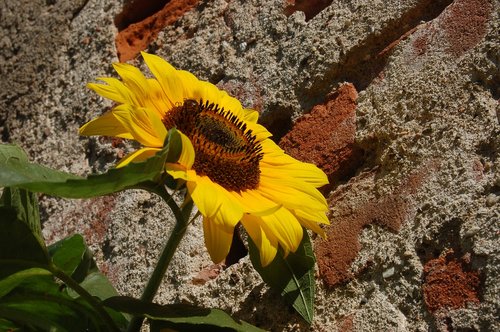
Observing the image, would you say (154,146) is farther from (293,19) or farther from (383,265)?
(293,19)

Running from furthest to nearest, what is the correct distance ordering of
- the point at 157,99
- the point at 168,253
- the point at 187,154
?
the point at 157,99 < the point at 168,253 < the point at 187,154

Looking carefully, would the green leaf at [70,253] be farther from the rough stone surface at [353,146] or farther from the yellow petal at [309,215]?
the yellow petal at [309,215]

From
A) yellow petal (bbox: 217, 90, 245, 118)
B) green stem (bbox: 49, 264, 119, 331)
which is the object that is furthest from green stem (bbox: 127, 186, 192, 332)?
yellow petal (bbox: 217, 90, 245, 118)

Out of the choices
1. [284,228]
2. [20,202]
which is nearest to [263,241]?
[284,228]

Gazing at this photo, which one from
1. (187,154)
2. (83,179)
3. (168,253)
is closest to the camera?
(83,179)

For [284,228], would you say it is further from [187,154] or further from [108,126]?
[108,126]

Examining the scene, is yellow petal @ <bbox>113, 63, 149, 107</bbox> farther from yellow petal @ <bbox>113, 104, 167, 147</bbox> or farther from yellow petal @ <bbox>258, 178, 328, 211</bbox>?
yellow petal @ <bbox>258, 178, 328, 211</bbox>
